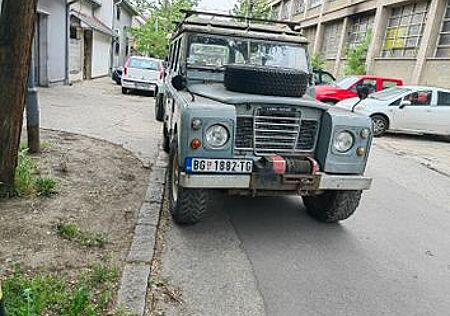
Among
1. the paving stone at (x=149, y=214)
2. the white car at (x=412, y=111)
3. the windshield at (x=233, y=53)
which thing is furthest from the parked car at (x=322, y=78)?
the paving stone at (x=149, y=214)

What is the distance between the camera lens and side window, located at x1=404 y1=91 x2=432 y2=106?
1153cm

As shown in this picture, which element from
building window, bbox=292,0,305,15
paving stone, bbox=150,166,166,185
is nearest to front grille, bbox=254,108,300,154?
paving stone, bbox=150,166,166,185

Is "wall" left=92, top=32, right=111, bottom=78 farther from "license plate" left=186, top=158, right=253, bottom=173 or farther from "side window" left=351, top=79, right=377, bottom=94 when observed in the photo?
"license plate" left=186, top=158, right=253, bottom=173

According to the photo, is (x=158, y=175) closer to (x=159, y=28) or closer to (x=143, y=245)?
(x=143, y=245)

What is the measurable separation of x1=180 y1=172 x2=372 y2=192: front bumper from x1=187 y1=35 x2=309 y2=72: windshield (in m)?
1.97

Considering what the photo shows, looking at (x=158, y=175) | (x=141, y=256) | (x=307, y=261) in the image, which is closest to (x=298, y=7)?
(x=158, y=175)

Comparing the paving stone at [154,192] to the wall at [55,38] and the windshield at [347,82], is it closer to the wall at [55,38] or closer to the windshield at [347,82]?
the windshield at [347,82]

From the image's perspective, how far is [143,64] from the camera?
1691 cm

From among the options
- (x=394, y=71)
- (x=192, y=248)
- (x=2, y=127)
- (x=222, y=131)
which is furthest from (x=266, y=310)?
(x=394, y=71)

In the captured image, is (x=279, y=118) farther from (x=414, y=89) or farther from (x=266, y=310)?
(x=414, y=89)

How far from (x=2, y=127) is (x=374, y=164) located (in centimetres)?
690

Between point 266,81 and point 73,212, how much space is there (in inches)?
97.0

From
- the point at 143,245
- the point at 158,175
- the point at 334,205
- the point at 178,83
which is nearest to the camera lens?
the point at 143,245

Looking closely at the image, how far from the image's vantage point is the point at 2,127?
398 cm
